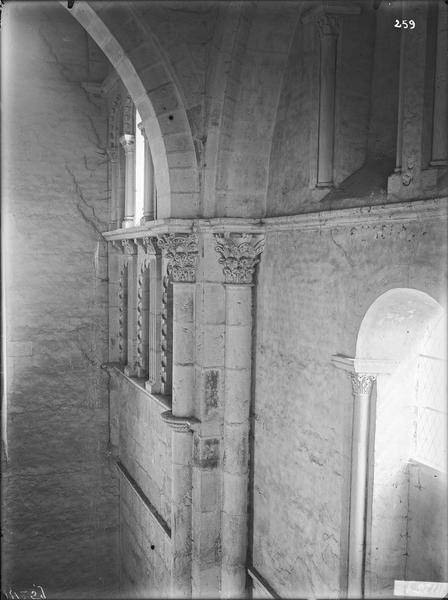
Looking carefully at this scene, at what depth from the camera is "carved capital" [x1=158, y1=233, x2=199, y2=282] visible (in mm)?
6426

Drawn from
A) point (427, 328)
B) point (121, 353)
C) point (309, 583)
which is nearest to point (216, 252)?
point (427, 328)

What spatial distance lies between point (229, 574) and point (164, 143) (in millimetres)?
4574

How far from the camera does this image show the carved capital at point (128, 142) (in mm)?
9227

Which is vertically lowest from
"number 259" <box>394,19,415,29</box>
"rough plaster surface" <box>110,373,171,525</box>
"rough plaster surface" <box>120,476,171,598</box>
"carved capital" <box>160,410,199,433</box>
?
"rough plaster surface" <box>120,476,171,598</box>

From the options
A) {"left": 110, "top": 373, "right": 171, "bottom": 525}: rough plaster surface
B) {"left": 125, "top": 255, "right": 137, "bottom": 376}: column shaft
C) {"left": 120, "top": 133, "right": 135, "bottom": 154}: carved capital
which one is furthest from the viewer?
{"left": 125, "top": 255, "right": 137, "bottom": 376}: column shaft

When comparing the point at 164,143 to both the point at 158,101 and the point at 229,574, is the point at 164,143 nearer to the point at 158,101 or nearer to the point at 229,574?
the point at 158,101

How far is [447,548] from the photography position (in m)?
4.30

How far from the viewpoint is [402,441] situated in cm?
472

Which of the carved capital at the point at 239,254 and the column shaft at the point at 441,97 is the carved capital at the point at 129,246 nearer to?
the carved capital at the point at 239,254

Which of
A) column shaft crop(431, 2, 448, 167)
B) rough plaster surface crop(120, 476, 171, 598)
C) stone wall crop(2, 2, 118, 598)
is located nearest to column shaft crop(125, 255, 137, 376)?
stone wall crop(2, 2, 118, 598)

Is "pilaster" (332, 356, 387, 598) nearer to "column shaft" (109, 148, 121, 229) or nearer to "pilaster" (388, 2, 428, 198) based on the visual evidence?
"pilaster" (388, 2, 428, 198)

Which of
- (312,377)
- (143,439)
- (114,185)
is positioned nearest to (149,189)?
(114,185)

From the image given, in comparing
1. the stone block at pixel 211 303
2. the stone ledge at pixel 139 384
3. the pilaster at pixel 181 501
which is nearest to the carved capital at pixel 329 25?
the stone block at pixel 211 303

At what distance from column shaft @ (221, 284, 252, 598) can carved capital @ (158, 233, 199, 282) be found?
18.0 inches
